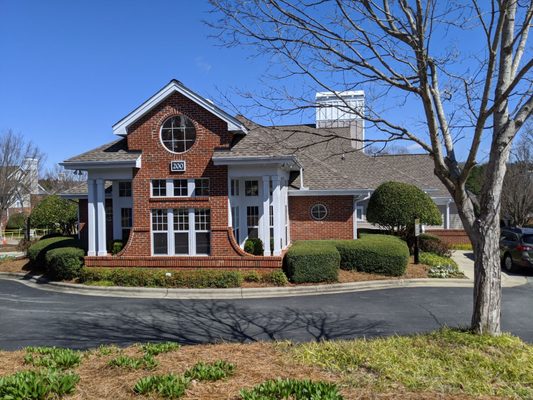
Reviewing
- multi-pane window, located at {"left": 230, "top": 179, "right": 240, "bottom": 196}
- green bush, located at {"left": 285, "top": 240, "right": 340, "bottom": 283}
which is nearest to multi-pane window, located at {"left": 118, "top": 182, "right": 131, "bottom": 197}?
multi-pane window, located at {"left": 230, "top": 179, "right": 240, "bottom": 196}

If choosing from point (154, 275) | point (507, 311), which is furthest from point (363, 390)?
point (154, 275)

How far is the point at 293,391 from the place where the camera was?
397cm

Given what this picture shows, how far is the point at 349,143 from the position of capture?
27797 millimetres

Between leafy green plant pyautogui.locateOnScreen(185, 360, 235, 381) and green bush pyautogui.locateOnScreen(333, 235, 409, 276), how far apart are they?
36.1ft

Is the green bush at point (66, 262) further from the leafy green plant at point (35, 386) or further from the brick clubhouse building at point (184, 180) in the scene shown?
the leafy green plant at point (35, 386)

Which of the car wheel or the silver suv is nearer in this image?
the silver suv

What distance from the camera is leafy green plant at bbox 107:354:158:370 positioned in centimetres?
496

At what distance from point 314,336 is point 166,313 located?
4.13 m

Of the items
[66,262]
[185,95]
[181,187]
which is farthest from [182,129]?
[66,262]

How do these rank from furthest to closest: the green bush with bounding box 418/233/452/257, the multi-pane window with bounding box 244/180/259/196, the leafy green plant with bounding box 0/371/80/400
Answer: the green bush with bounding box 418/233/452/257
the multi-pane window with bounding box 244/180/259/196
the leafy green plant with bounding box 0/371/80/400

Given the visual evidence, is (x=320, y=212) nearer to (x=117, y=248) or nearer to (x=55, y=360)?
(x=117, y=248)

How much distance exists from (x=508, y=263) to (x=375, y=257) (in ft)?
22.7

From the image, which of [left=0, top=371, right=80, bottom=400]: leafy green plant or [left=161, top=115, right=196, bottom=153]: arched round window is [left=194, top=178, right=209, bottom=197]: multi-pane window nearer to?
[left=161, top=115, right=196, bottom=153]: arched round window

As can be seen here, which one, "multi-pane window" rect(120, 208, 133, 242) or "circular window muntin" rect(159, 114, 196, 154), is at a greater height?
"circular window muntin" rect(159, 114, 196, 154)
